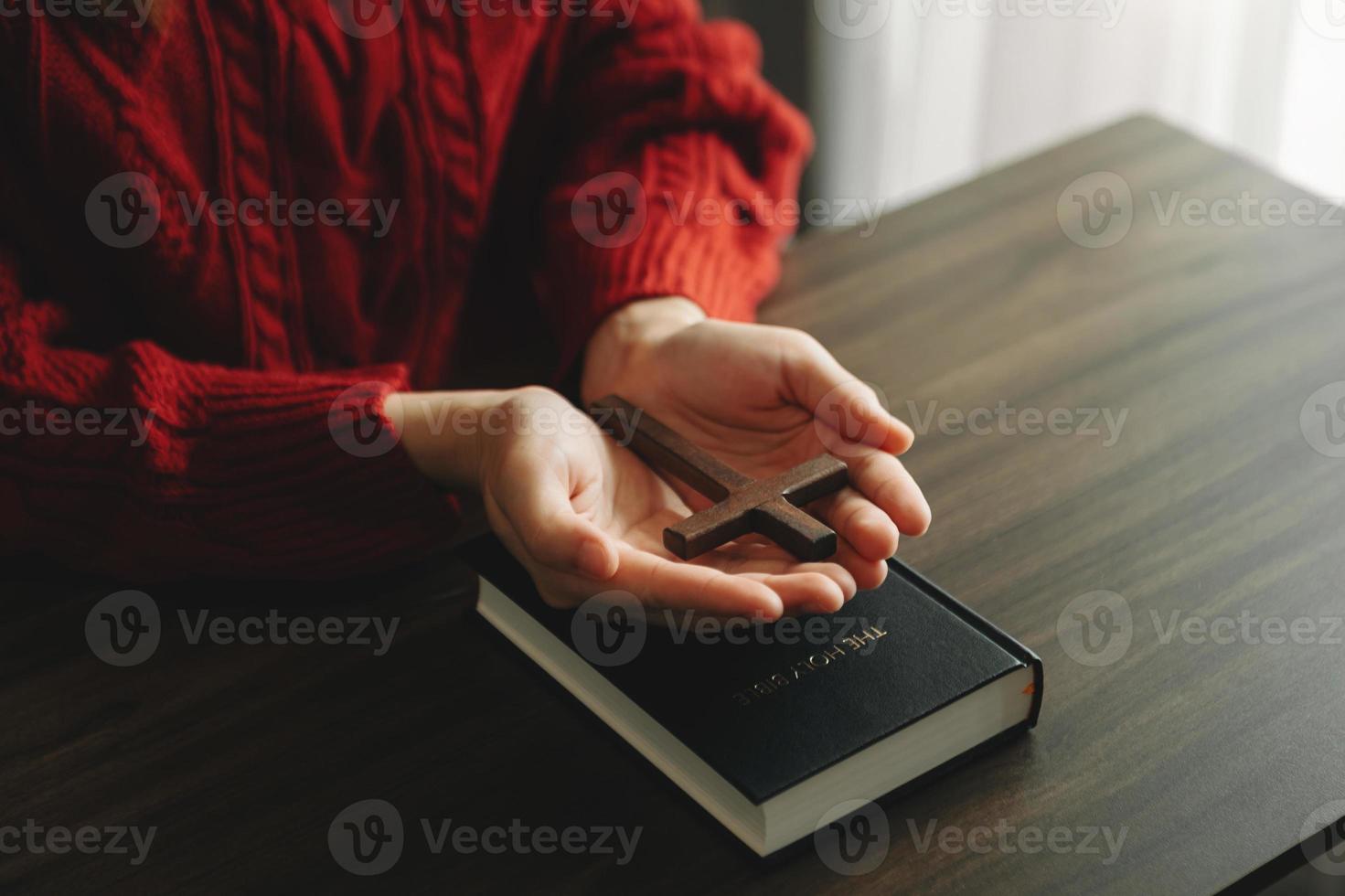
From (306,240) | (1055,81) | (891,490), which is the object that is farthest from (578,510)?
(1055,81)

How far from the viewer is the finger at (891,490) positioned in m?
0.77

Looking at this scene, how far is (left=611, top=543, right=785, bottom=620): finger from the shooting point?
2.24ft

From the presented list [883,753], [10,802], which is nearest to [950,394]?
[883,753]

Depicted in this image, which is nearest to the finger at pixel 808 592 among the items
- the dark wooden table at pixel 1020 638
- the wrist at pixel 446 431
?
the dark wooden table at pixel 1020 638

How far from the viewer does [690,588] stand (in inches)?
27.5

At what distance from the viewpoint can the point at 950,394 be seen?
38.8 inches

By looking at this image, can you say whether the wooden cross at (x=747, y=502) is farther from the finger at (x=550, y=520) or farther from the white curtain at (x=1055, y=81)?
the white curtain at (x=1055, y=81)

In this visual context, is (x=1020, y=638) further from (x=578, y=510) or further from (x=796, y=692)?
(x=578, y=510)

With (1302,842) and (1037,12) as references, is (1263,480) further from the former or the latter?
(1037,12)

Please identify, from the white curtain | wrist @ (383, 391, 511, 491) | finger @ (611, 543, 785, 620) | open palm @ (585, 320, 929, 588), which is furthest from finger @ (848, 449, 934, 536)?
the white curtain

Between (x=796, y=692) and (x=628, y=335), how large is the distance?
0.37 m

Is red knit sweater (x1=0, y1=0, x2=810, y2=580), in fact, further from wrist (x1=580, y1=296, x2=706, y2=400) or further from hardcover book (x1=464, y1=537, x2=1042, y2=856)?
hardcover book (x1=464, y1=537, x2=1042, y2=856)

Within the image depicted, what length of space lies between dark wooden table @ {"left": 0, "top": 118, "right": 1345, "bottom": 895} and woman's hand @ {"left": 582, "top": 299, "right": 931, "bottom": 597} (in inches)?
3.3

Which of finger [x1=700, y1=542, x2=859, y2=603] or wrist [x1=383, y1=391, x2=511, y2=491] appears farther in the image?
wrist [x1=383, y1=391, x2=511, y2=491]
